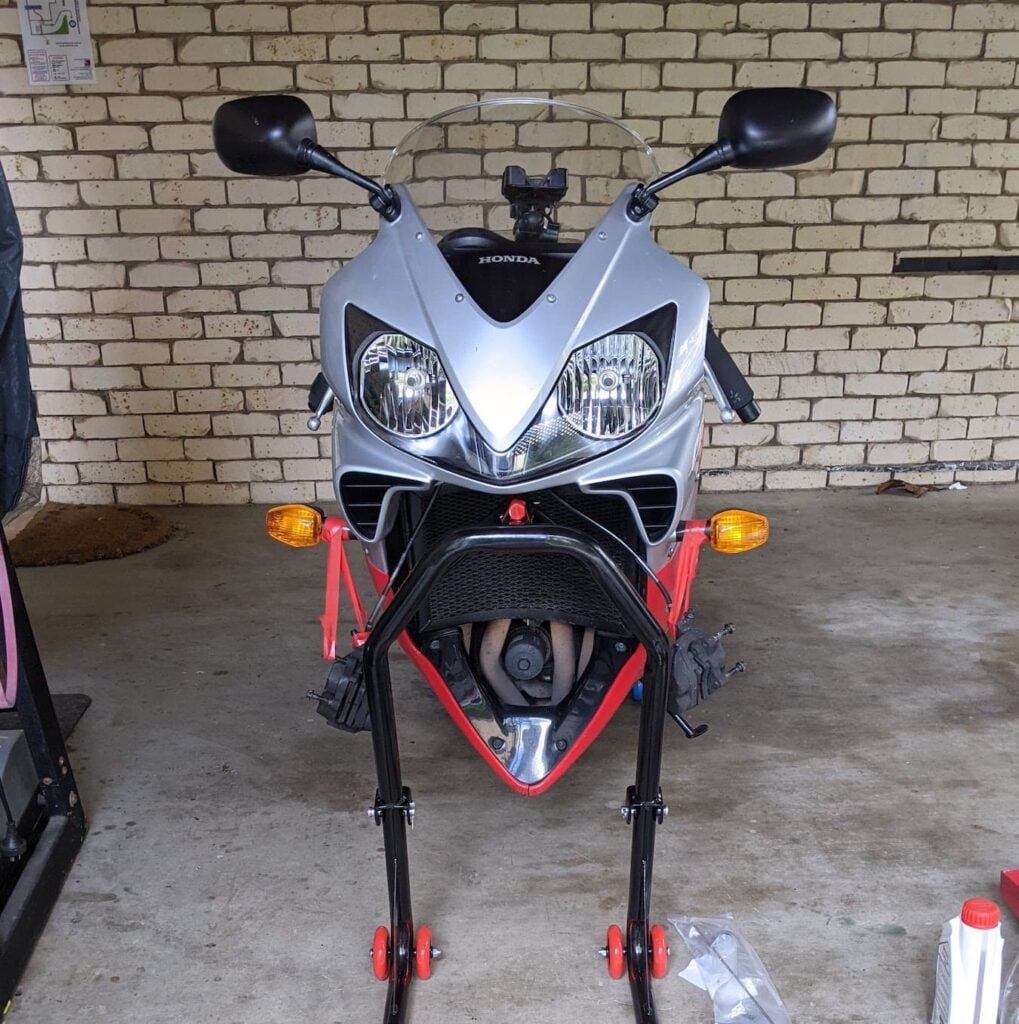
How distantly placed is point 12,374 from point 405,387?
0.93 m

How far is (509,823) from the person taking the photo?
238 cm

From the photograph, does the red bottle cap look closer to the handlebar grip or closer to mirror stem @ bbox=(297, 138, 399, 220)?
the handlebar grip

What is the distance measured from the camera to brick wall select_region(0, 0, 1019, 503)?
4191 millimetres

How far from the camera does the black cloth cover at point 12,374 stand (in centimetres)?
201

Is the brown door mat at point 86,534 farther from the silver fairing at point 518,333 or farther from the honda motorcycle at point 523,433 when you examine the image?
the silver fairing at point 518,333

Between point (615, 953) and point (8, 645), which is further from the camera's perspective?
point (8, 645)

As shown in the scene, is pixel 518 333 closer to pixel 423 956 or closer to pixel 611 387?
pixel 611 387

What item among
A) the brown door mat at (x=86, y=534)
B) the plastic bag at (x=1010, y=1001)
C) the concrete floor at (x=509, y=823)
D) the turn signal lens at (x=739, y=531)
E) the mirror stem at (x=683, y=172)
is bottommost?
the brown door mat at (x=86, y=534)

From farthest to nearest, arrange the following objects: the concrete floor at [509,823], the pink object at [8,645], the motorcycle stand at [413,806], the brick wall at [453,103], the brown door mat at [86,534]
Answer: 1. the brick wall at [453,103]
2. the brown door mat at [86,534]
3. the pink object at [8,645]
4. the concrete floor at [509,823]
5. the motorcycle stand at [413,806]

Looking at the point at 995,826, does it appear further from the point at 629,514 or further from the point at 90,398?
the point at 90,398

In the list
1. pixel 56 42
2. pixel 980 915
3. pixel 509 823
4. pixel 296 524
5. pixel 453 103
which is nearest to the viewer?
pixel 980 915

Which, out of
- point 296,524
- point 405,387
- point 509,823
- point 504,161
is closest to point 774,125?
point 504,161

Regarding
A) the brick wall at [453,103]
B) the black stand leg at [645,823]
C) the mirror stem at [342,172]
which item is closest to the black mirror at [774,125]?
the mirror stem at [342,172]

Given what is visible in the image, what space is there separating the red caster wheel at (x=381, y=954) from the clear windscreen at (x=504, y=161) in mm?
1396
